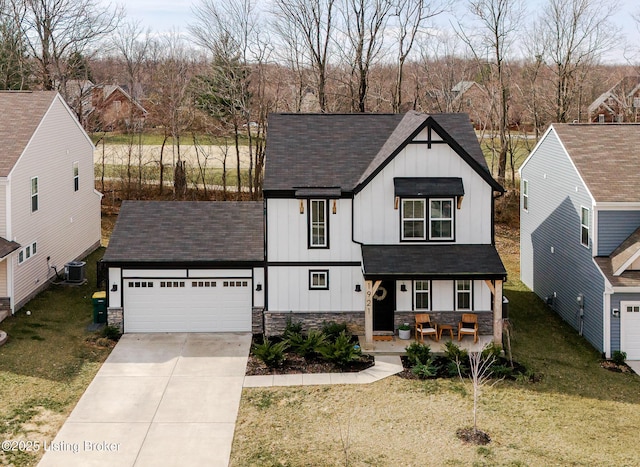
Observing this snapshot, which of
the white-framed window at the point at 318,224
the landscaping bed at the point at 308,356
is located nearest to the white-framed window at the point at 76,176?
the white-framed window at the point at 318,224

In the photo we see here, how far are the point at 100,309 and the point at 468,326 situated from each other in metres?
11.1

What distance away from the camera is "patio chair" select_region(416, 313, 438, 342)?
19250mm

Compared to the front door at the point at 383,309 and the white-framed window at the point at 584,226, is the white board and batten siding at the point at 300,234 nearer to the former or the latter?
the front door at the point at 383,309

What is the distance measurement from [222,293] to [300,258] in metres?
2.61

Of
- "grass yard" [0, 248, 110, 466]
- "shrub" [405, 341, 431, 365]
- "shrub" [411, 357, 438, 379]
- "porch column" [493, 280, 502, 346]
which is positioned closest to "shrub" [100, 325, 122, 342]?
"grass yard" [0, 248, 110, 466]

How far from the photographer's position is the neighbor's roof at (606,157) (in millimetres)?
19156

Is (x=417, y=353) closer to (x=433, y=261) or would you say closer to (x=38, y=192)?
(x=433, y=261)

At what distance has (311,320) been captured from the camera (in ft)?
65.8

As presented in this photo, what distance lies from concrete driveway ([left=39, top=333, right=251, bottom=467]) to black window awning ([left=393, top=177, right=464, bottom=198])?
6220 mm

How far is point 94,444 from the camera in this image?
13312mm

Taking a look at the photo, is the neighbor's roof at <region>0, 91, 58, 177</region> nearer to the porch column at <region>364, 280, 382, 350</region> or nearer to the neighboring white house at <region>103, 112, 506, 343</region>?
the neighboring white house at <region>103, 112, 506, 343</region>

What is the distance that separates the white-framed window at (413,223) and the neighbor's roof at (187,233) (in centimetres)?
427

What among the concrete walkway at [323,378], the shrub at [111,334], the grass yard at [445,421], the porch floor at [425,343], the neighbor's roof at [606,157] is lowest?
the grass yard at [445,421]

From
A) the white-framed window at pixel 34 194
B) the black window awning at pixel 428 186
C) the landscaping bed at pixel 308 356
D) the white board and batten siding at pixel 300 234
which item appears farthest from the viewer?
the white-framed window at pixel 34 194
